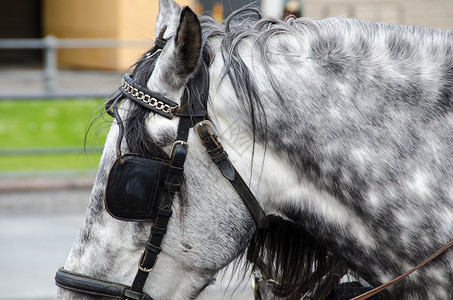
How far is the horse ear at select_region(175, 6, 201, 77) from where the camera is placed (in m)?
1.73

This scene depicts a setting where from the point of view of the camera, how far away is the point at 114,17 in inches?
643

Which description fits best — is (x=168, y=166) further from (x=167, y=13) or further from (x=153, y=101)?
(x=167, y=13)

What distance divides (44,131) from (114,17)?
23.8 feet

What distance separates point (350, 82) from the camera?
6.13ft

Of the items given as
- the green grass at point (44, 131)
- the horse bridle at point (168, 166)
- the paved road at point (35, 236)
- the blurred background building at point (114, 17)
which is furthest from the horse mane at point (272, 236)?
the green grass at point (44, 131)

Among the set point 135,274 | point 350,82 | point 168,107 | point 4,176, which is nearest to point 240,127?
point 168,107

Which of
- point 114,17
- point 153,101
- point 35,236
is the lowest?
point 114,17

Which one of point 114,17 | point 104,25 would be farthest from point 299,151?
point 104,25

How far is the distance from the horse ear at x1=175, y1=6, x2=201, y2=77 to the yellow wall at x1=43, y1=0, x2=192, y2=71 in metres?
12.8

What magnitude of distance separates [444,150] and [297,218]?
0.45m

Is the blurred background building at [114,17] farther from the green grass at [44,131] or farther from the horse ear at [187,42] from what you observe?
the horse ear at [187,42]

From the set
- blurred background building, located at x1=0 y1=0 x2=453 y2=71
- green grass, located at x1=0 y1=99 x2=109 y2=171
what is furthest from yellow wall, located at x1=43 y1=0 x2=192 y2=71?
green grass, located at x1=0 y1=99 x2=109 y2=171

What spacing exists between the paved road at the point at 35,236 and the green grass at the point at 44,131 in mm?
628

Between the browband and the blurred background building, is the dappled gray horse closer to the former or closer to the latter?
the browband
